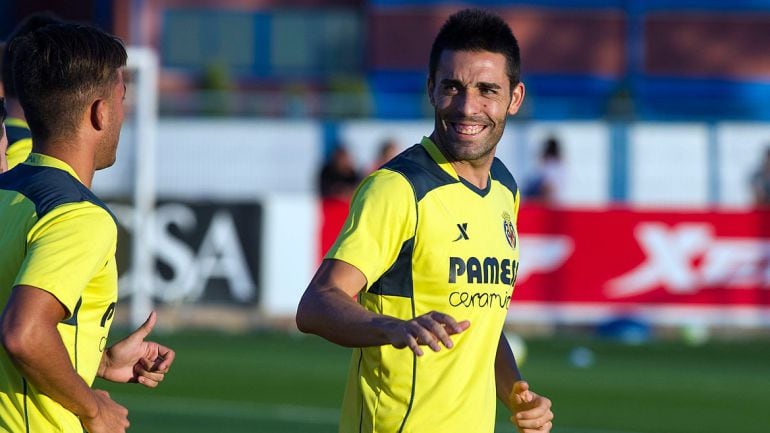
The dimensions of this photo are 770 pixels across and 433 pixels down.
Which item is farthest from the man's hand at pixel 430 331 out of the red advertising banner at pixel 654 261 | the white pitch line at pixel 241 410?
the red advertising banner at pixel 654 261

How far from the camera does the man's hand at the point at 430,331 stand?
3934mm

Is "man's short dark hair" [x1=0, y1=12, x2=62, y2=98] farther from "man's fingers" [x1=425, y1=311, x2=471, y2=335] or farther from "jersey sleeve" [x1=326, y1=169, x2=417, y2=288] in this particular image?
"man's fingers" [x1=425, y1=311, x2=471, y2=335]

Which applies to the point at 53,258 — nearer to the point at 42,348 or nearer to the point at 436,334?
the point at 42,348

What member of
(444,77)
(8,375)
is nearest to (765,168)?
(444,77)

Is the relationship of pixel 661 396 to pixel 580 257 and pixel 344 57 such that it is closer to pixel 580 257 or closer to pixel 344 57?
pixel 580 257

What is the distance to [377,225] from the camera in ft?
15.3

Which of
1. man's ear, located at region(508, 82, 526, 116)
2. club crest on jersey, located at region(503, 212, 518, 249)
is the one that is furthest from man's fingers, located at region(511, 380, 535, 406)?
man's ear, located at region(508, 82, 526, 116)

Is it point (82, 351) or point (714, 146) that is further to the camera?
point (714, 146)

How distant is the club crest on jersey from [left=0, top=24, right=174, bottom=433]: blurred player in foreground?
1.41m

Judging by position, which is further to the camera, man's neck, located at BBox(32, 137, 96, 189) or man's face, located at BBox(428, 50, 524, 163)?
man's face, located at BBox(428, 50, 524, 163)

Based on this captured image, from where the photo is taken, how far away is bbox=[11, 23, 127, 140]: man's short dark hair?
166 inches

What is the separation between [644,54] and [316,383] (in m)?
31.7

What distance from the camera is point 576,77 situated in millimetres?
42562

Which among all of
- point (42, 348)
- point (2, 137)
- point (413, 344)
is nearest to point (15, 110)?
point (2, 137)
